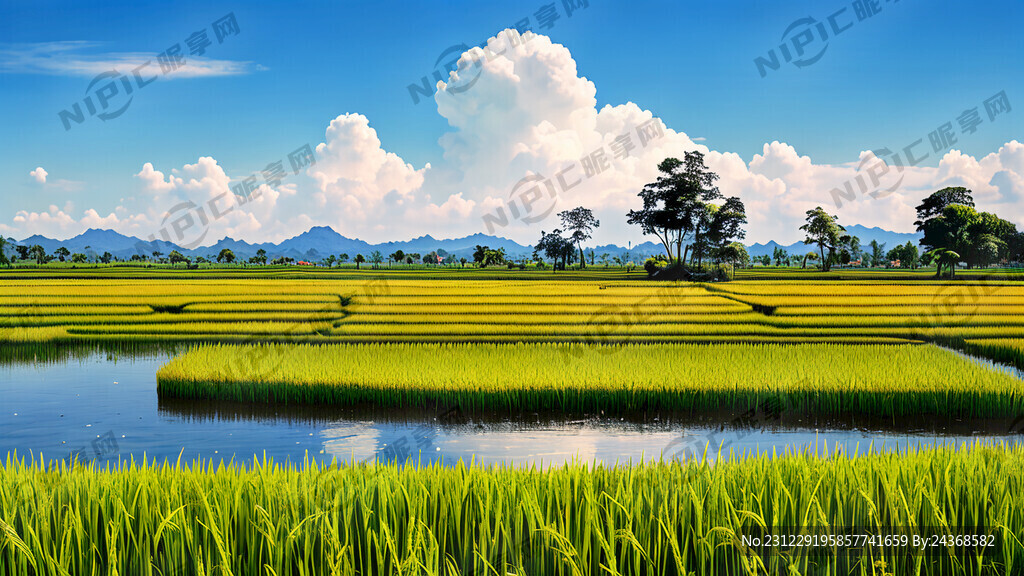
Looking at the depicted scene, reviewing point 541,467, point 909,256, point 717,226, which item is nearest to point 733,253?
point 717,226

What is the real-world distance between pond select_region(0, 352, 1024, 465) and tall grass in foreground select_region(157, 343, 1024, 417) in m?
0.40

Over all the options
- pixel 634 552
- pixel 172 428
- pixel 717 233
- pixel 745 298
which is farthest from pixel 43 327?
pixel 717 233

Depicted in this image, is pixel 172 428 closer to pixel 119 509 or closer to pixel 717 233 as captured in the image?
pixel 119 509

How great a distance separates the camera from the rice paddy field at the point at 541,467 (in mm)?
4426

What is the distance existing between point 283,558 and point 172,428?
25.2 ft

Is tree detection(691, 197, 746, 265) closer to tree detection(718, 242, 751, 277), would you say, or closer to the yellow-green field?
tree detection(718, 242, 751, 277)

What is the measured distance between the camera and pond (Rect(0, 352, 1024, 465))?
938 cm

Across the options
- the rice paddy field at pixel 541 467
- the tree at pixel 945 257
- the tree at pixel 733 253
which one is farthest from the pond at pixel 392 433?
the tree at pixel 945 257

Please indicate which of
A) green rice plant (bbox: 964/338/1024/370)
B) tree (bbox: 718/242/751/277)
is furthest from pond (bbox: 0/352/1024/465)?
tree (bbox: 718/242/751/277)

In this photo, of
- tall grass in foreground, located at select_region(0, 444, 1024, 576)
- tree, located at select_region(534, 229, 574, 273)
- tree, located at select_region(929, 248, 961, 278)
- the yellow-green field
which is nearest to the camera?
tall grass in foreground, located at select_region(0, 444, 1024, 576)

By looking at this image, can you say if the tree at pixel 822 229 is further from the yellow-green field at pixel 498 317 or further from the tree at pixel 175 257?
the tree at pixel 175 257

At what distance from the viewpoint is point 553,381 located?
12.3 m

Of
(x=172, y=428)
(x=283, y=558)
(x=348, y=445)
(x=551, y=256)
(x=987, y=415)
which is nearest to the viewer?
(x=283, y=558)

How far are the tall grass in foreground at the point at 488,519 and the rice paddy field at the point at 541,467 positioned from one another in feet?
0.09
